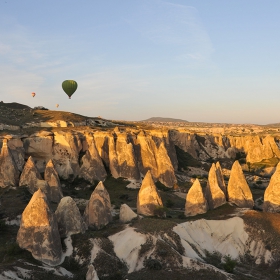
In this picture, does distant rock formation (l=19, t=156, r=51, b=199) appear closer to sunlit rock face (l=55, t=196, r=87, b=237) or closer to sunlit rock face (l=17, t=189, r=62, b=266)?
sunlit rock face (l=55, t=196, r=87, b=237)

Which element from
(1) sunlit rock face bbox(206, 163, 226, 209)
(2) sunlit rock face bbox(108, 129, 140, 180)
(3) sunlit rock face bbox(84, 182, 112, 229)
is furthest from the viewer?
(2) sunlit rock face bbox(108, 129, 140, 180)

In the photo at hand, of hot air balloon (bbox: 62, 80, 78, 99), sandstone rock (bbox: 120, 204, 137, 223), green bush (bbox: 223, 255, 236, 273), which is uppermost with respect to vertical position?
hot air balloon (bbox: 62, 80, 78, 99)

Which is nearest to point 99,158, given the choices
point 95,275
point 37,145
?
point 37,145

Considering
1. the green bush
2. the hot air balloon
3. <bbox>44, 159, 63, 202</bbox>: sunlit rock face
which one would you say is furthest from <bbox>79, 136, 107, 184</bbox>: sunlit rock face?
the hot air balloon

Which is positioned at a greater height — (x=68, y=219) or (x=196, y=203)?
(x=68, y=219)

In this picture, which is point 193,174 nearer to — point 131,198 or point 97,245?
point 131,198

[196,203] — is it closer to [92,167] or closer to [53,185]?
[53,185]

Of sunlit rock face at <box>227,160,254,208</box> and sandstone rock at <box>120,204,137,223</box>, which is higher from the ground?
sunlit rock face at <box>227,160,254,208</box>

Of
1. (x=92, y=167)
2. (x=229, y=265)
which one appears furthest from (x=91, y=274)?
(x=92, y=167)
